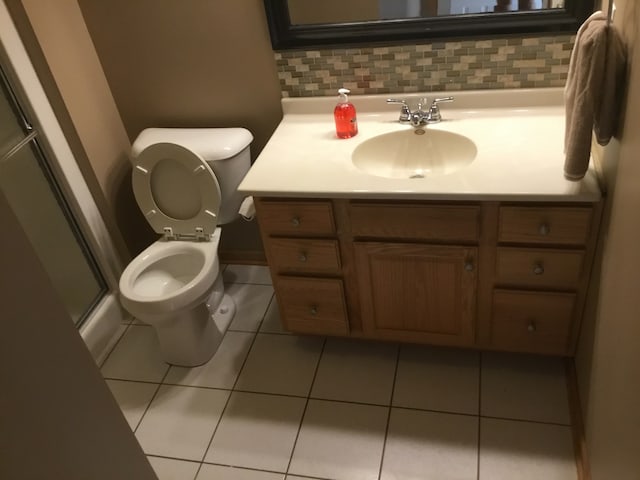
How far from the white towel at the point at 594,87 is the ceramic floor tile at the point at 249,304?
1375 mm

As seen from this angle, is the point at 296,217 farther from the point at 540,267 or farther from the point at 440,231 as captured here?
the point at 540,267

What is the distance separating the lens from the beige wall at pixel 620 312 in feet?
3.74

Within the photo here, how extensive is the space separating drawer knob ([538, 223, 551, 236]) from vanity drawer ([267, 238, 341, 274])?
1.90 feet

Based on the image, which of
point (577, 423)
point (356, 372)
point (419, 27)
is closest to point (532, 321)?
point (577, 423)

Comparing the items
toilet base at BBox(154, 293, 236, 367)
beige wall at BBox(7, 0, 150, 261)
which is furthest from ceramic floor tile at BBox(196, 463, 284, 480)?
beige wall at BBox(7, 0, 150, 261)

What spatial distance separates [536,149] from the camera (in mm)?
1628

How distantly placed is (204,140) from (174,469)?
111 centimetres

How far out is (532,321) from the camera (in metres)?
1.74

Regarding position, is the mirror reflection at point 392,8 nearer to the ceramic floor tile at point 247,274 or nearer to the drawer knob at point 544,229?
the drawer knob at point 544,229

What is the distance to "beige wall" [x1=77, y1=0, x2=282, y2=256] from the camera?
1.96m

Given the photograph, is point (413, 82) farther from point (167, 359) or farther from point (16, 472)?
point (16, 472)

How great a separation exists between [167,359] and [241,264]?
23.3 inches

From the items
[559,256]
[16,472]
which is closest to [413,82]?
[559,256]

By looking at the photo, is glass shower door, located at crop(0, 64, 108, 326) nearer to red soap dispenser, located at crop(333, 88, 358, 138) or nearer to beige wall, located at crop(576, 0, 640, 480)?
red soap dispenser, located at crop(333, 88, 358, 138)
